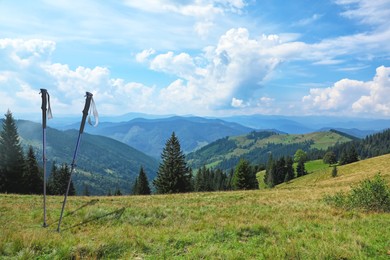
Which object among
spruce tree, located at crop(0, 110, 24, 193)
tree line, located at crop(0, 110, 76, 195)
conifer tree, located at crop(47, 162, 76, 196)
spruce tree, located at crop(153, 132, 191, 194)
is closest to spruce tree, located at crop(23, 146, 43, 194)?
tree line, located at crop(0, 110, 76, 195)

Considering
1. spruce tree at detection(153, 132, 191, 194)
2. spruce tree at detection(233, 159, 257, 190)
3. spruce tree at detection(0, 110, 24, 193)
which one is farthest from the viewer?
spruce tree at detection(233, 159, 257, 190)

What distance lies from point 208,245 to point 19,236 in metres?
5.79

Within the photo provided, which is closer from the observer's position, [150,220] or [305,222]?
[305,222]

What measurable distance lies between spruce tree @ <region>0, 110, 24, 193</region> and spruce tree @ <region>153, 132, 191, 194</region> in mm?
23231

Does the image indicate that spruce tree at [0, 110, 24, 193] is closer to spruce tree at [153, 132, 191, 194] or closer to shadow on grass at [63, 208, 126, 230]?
spruce tree at [153, 132, 191, 194]

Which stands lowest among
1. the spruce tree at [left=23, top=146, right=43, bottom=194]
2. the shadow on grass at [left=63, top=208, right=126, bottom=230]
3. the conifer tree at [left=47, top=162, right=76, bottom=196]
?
the conifer tree at [left=47, top=162, right=76, bottom=196]

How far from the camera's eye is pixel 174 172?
2184 inches

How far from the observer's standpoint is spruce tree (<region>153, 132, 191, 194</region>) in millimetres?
55312

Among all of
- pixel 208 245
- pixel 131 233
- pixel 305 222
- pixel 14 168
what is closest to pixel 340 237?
pixel 305 222

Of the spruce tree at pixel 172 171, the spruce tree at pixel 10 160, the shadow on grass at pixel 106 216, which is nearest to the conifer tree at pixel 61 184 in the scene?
the spruce tree at pixel 10 160

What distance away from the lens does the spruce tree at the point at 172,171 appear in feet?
181

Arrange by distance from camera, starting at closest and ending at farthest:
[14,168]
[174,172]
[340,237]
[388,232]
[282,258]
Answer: [282,258] → [340,237] → [388,232] → [14,168] → [174,172]

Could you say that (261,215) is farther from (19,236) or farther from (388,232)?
(19,236)

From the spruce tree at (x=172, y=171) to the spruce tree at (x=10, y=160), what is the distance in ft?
76.2
